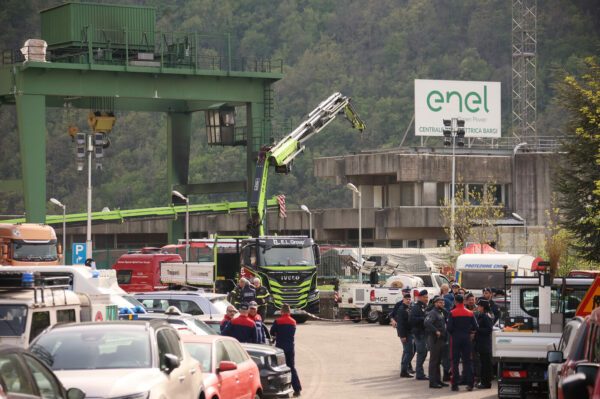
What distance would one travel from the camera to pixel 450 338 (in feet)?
75.9

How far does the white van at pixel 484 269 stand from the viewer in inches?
1639

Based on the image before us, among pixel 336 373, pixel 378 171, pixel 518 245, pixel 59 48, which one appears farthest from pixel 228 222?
pixel 336 373

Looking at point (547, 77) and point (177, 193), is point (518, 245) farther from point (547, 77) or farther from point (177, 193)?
point (547, 77)

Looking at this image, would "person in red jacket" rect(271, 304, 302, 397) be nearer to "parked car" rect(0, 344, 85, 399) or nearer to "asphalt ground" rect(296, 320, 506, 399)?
"asphalt ground" rect(296, 320, 506, 399)

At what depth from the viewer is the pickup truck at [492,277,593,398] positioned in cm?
1947

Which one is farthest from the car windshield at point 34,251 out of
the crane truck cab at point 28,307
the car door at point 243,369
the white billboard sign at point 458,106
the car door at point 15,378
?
the white billboard sign at point 458,106

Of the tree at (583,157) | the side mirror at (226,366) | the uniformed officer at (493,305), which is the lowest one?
the uniformed officer at (493,305)

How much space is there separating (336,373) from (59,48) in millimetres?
35936

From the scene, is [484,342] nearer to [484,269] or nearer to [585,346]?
[585,346]

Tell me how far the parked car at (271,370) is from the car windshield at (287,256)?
2222 cm

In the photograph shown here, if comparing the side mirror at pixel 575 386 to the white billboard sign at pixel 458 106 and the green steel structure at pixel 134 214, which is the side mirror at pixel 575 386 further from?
the green steel structure at pixel 134 214

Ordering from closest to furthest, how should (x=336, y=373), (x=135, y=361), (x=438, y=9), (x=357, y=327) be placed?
1. (x=135, y=361)
2. (x=336, y=373)
3. (x=357, y=327)
4. (x=438, y=9)

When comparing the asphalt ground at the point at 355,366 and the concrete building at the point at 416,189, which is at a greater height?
the concrete building at the point at 416,189

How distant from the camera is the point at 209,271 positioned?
43562 millimetres
